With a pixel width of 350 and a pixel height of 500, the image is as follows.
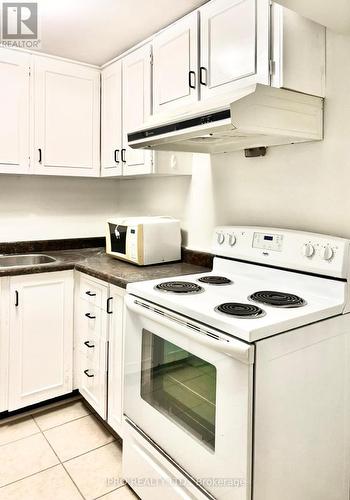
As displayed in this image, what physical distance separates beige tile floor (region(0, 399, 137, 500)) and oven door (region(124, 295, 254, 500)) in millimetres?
369

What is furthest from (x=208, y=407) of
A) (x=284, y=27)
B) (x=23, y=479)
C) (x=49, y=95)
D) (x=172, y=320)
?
(x=49, y=95)

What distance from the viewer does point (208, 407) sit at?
131 cm

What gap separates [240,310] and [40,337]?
1.44m

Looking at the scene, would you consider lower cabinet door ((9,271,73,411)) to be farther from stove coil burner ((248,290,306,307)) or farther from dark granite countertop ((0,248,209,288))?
stove coil burner ((248,290,306,307))

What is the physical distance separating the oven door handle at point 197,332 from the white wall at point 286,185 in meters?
0.76

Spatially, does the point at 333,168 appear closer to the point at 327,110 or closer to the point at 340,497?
the point at 327,110

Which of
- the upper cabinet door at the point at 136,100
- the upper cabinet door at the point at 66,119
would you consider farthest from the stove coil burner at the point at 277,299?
the upper cabinet door at the point at 66,119

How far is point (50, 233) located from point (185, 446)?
1979mm

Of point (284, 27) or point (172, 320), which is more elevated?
point (284, 27)

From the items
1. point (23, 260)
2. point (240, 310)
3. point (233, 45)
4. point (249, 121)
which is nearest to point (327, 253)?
point (240, 310)

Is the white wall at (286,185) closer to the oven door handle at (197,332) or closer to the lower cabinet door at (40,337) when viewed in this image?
the oven door handle at (197,332)

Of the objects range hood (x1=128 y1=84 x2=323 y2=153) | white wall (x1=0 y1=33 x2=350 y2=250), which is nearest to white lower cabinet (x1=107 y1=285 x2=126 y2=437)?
white wall (x1=0 y1=33 x2=350 y2=250)

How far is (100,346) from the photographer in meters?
2.06

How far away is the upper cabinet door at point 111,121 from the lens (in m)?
2.50
